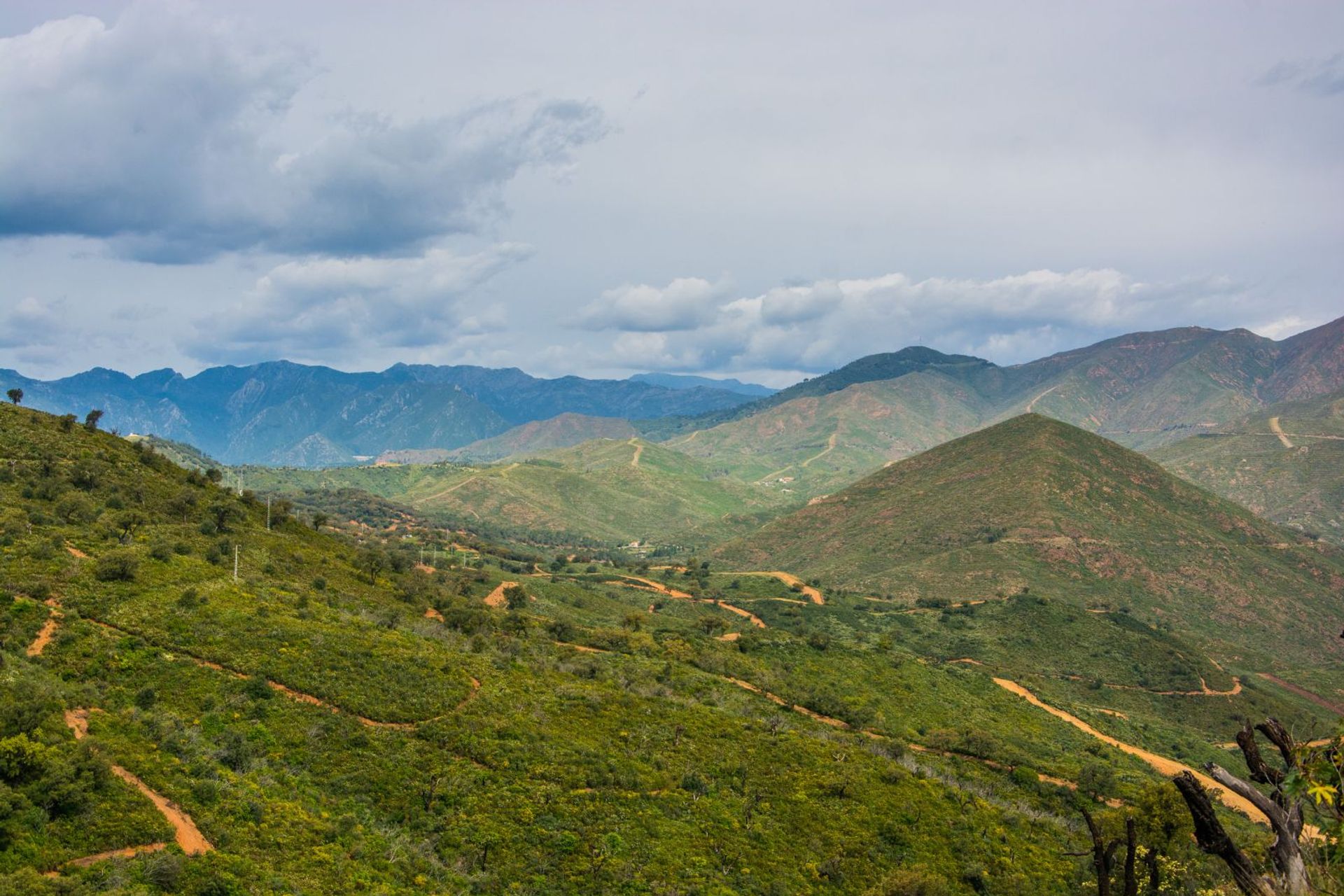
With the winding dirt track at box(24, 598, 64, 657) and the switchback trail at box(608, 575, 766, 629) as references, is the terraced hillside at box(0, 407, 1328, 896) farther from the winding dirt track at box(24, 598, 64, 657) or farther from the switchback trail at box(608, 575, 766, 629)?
the switchback trail at box(608, 575, 766, 629)

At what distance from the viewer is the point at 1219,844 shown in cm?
922

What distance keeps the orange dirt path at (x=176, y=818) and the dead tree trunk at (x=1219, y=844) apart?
1075 inches

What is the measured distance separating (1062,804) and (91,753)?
52.5 m

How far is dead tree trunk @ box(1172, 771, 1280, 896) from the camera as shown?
29.4 ft

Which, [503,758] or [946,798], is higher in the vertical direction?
[503,758]

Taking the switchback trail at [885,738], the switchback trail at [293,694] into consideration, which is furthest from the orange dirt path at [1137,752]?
the switchback trail at [293,694]

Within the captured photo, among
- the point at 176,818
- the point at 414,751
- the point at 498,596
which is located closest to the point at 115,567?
the point at 414,751

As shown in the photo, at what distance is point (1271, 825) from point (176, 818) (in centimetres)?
3030

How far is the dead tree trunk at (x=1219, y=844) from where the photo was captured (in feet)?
29.4

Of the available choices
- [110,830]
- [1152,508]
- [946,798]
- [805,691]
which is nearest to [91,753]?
[110,830]

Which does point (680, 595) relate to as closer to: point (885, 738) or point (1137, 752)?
point (1137, 752)

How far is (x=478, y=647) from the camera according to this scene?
53812 millimetres

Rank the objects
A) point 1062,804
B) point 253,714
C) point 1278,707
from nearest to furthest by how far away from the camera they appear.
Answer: point 253,714
point 1062,804
point 1278,707

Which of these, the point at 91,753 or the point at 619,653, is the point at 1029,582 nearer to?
the point at 619,653
